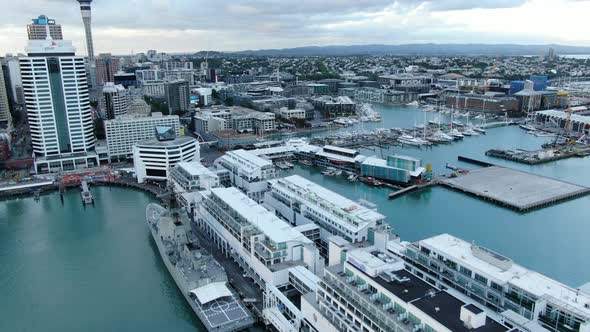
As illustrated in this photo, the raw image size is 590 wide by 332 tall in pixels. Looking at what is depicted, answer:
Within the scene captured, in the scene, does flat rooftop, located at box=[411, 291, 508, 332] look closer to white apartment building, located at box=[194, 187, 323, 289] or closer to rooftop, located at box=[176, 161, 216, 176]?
white apartment building, located at box=[194, 187, 323, 289]

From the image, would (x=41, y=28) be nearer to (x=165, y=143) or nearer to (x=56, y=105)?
(x=56, y=105)

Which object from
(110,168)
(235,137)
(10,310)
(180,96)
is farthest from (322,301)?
(180,96)

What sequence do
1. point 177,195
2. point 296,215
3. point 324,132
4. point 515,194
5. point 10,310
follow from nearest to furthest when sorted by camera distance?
point 10,310 < point 296,215 < point 177,195 < point 515,194 < point 324,132

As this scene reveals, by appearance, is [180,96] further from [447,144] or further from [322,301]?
[322,301]

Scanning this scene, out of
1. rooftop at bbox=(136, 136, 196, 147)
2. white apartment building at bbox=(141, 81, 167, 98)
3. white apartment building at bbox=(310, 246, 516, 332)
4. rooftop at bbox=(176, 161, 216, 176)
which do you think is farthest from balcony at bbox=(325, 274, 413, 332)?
white apartment building at bbox=(141, 81, 167, 98)

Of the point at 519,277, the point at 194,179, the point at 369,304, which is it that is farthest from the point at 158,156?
the point at 519,277

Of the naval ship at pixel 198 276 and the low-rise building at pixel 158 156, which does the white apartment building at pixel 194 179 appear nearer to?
the low-rise building at pixel 158 156
